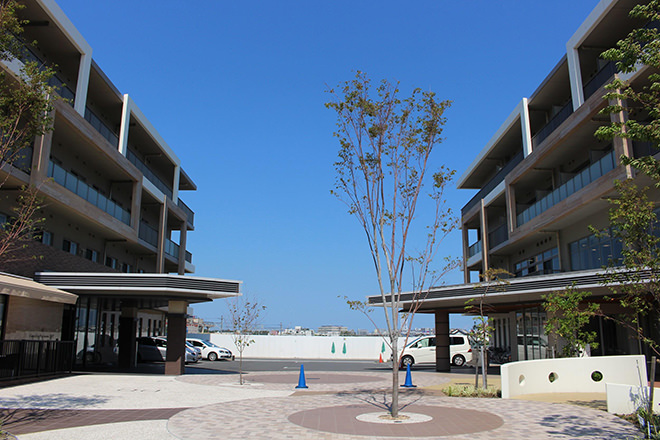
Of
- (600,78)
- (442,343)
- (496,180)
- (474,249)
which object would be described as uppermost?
(600,78)

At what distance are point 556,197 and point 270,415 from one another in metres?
18.7

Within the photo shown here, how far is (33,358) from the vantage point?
18.6 metres

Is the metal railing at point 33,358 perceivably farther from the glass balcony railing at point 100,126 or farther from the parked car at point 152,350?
the glass balcony railing at point 100,126

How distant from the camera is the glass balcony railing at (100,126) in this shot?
26.0 metres

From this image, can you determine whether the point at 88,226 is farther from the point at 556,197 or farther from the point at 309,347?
the point at 309,347

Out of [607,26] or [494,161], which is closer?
[607,26]

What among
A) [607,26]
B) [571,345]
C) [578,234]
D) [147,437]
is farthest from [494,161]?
[147,437]

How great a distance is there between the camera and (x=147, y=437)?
9477mm

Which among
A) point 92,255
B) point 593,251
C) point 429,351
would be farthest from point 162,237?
point 593,251

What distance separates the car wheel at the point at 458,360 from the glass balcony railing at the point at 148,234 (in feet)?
68.6

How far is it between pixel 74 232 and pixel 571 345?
23076 millimetres

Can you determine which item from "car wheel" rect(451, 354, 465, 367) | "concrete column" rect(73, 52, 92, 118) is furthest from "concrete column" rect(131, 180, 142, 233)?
"car wheel" rect(451, 354, 465, 367)

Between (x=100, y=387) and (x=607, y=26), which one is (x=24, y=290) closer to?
(x=100, y=387)

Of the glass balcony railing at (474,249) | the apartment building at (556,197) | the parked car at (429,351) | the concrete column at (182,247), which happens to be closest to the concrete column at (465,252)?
the glass balcony railing at (474,249)
